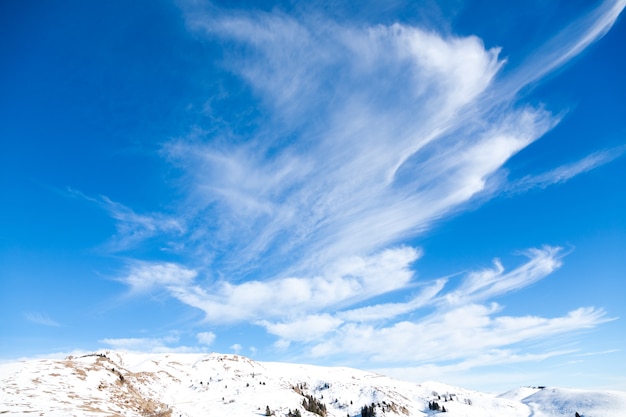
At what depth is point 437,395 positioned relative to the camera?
19138 centimetres

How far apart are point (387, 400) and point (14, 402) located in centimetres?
12444

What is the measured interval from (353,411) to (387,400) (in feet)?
57.9

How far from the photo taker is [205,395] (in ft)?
299

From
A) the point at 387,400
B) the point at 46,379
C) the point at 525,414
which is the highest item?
the point at 46,379

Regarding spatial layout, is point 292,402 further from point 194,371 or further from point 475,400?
point 475,400

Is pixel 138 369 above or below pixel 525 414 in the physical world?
above

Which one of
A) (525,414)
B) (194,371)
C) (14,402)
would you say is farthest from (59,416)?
(525,414)

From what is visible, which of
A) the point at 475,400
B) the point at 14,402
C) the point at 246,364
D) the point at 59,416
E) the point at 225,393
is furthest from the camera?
the point at 475,400

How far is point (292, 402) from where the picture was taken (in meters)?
75.3

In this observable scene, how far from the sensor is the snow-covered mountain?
51.4 metres

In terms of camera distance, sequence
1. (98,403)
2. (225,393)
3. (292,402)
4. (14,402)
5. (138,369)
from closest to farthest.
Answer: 1. (14,402)
2. (98,403)
3. (292,402)
4. (225,393)
5. (138,369)

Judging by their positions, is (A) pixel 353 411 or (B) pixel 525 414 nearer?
(A) pixel 353 411

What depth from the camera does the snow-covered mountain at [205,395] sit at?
169ft

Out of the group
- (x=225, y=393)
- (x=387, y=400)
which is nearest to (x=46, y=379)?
(x=225, y=393)
